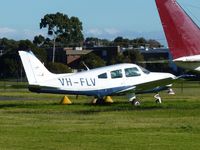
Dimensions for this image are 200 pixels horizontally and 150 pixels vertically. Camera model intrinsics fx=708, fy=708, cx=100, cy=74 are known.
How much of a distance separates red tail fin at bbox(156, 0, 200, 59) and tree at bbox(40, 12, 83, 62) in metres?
103

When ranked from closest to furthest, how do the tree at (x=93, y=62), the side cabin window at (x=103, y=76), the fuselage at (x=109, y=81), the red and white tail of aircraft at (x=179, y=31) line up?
the red and white tail of aircraft at (x=179, y=31) → the fuselage at (x=109, y=81) → the side cabin window at (x=103, y=76) → the tree at (x=93, y=62)

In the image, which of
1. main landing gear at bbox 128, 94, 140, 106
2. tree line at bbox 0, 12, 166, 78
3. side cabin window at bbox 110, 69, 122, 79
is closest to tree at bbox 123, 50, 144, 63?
tree line at bbox 0, 12, 166, 78

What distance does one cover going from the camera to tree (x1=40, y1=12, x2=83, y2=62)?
13488 cm

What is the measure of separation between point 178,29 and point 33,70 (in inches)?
311

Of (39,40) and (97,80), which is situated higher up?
(39,40)

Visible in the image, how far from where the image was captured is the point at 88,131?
18.3 meters

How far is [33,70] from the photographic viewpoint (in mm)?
31969

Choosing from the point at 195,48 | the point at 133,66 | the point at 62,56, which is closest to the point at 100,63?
the point at 62,56

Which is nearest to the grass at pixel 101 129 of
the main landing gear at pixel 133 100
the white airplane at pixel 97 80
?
the main landing gear at pixel 133 100

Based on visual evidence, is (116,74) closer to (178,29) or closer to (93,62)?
(178,29)

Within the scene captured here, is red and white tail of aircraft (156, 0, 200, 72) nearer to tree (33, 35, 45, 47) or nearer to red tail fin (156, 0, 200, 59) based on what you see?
red tail fin (156, 0, 200, 59)

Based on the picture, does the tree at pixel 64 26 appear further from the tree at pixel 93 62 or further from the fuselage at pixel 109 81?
the fuselage at pixel 109 81

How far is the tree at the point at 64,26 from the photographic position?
134875 mm

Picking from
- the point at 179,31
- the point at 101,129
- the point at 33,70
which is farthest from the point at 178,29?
the point at 101,129
